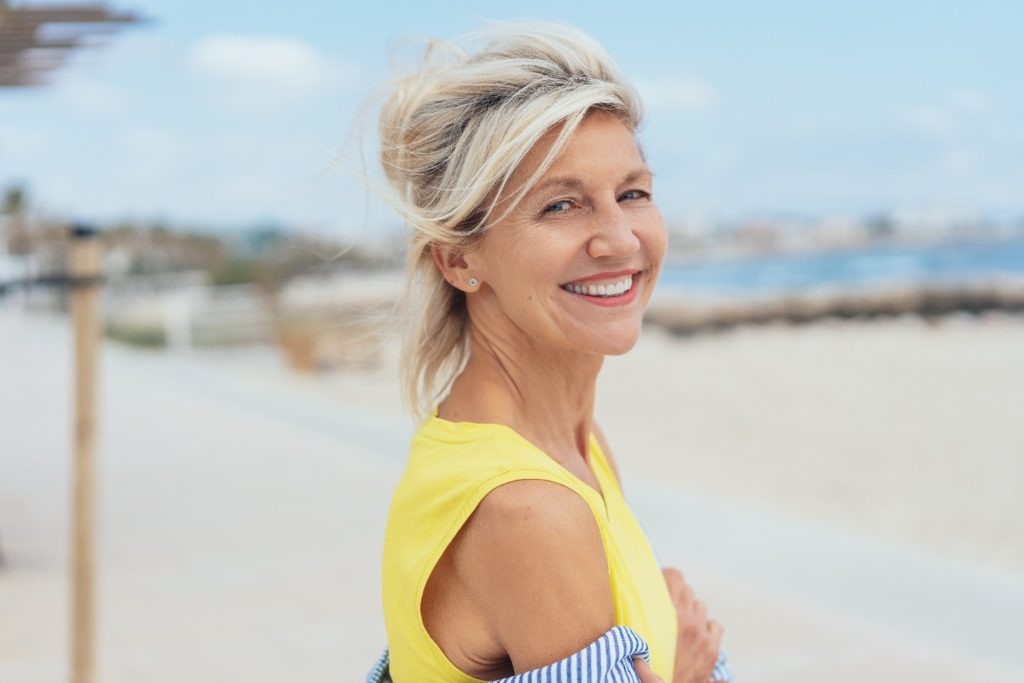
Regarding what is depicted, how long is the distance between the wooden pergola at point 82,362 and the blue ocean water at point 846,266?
39.8 m

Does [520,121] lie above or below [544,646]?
above

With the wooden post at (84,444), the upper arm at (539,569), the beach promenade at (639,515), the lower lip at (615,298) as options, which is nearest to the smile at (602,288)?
the lower lip at (615,298)

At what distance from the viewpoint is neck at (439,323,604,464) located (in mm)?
1348

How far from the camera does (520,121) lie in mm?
1227

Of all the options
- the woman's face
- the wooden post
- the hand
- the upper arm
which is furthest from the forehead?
the wooden post

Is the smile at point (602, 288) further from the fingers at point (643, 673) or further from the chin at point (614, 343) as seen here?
the fingers at point (643, 673)

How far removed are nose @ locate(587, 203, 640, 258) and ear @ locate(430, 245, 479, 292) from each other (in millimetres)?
165

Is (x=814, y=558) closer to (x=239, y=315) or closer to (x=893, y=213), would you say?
(x=239, y=315)

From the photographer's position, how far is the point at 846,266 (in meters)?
54.4

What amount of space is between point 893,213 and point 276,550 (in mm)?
69635

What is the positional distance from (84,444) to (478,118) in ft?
6.95

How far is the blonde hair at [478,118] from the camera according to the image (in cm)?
124

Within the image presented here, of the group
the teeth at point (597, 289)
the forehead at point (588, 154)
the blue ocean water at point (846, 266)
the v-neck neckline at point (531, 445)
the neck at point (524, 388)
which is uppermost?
the blue ocean water at point (846, 266)

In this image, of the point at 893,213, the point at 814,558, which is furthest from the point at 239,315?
the point at 893,213
